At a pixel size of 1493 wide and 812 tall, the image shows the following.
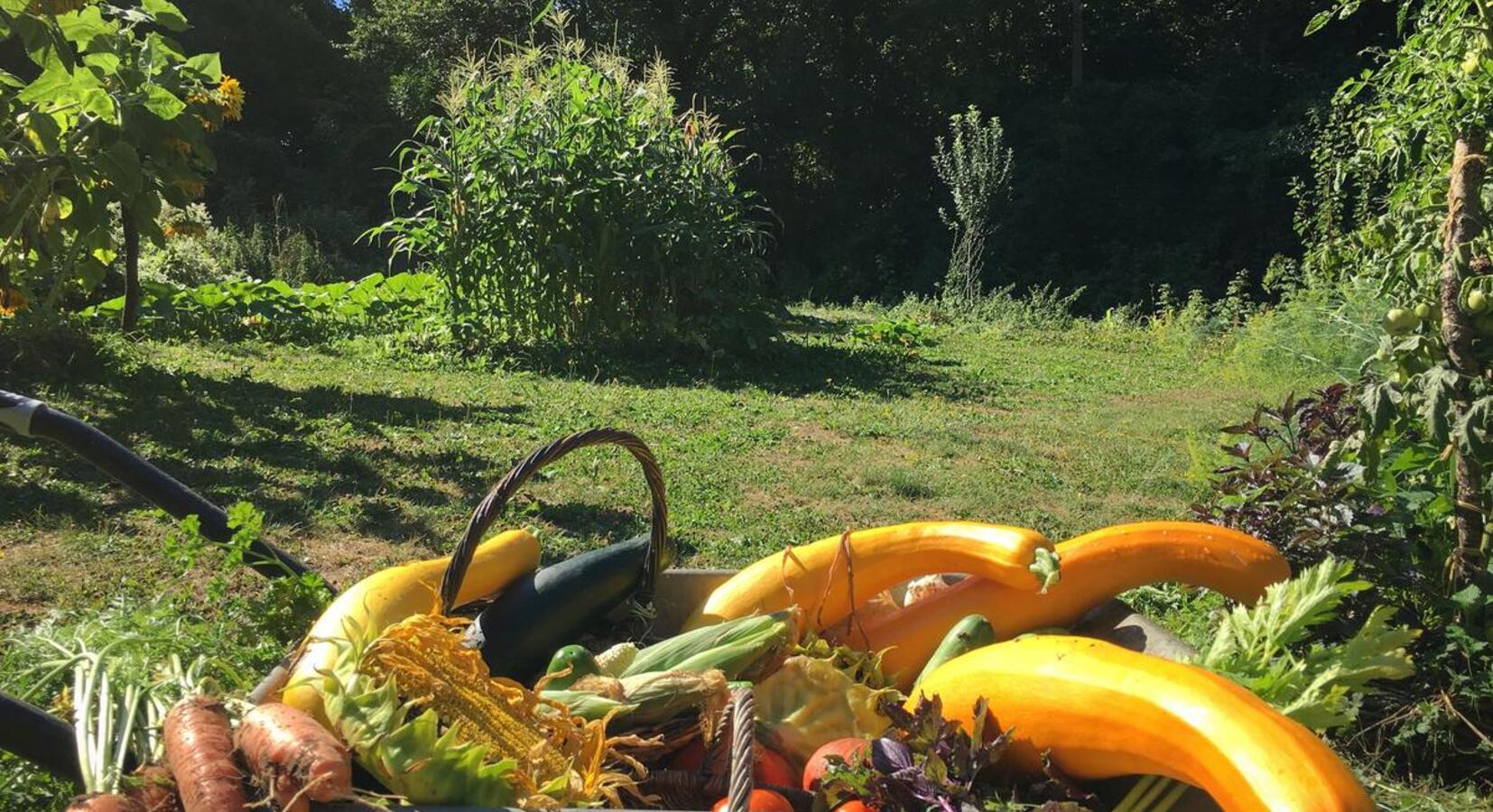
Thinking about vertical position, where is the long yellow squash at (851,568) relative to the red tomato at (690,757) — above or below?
above

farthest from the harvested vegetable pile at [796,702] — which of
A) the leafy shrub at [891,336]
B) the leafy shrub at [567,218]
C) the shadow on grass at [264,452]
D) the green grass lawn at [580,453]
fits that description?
the leafy shrub at [891,336]

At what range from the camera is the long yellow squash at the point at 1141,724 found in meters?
1.43

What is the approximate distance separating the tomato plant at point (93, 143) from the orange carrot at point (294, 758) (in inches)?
158

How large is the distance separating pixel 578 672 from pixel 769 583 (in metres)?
0.45

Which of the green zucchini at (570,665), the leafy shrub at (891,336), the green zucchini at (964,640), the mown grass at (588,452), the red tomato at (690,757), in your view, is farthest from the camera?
the leafy shrub at (891,336)

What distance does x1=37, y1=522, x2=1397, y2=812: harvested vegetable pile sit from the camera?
150 cm

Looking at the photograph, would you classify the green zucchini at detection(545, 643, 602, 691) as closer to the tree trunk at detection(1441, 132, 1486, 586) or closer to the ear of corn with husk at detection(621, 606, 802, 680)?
the ear of corn with husk at detection(621, 606, 802, 680)

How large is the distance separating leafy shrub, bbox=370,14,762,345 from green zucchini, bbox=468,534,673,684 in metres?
7.36

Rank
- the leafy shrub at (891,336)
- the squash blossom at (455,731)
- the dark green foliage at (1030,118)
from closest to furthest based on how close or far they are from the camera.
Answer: the squash blossom at (455,731) < the leafy shrub at (891,336) < the dark green foliage at (1030,118)

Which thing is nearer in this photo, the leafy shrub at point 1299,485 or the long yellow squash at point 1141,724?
the long yellow squash at point 1141,724

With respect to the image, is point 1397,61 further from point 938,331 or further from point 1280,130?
point 1280,130

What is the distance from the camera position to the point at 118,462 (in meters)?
2.01

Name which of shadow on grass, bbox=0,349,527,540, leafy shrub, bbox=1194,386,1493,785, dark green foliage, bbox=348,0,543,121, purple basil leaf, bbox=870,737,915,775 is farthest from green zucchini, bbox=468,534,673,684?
dark green foliage, bbox=348,0,543,121

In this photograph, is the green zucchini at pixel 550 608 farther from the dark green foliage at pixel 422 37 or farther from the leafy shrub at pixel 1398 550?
the dark green foliage at pixel 422 37
